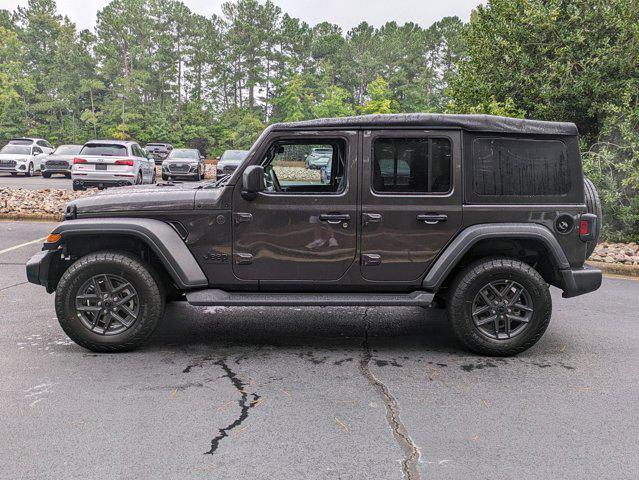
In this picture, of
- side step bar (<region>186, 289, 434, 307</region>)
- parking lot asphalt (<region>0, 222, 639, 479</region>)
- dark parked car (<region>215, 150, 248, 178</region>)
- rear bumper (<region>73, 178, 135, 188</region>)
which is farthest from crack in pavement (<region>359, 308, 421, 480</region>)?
dark parked car (<region>215, 150, 248, 178</region>)

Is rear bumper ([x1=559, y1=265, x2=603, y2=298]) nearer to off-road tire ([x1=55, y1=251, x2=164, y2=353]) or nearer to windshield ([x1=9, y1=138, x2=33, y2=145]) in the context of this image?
off-road tire ([x1=55, y1=251, x2=164, y2=353])

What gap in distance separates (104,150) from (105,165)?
0.54 metres

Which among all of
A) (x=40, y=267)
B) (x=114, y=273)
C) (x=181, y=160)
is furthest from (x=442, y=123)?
(x=181, y=160)

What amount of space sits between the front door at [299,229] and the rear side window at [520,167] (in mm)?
1087

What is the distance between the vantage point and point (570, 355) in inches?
192

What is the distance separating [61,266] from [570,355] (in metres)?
4.44

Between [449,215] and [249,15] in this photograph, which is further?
[249,15]

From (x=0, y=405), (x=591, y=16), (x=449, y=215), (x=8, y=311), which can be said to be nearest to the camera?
(x=0, y=405)

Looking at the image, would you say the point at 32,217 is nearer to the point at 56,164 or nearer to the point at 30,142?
the point at 56,164

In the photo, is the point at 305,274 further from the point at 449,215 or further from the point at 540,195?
the point at 540,195

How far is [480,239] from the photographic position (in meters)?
4.66

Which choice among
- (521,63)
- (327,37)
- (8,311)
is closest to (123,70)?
(327,37)

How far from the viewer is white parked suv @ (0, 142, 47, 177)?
26.4 meters

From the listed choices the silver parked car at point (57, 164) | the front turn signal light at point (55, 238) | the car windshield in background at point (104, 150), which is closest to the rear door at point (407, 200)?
the front turn signal light at point (55, 238)
